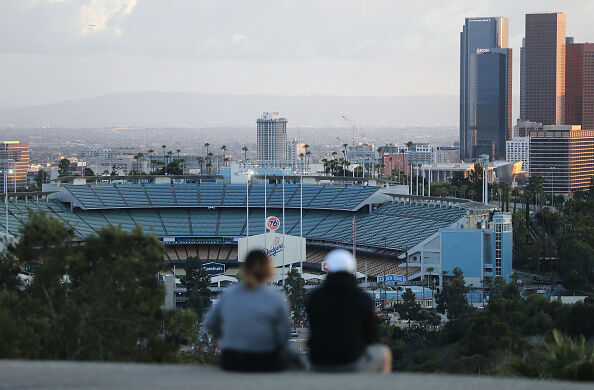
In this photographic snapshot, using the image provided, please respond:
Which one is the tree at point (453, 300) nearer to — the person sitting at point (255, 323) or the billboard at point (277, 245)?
the billboard at point (277, 245)

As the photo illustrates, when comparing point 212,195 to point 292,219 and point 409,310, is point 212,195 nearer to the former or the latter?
point 292,219

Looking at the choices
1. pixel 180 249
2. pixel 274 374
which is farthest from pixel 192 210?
pixel 274 374

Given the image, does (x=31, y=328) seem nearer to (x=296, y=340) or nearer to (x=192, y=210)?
(x=296, y=340)

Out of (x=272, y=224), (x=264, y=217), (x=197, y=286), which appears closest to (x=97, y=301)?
(x=197, y=286)

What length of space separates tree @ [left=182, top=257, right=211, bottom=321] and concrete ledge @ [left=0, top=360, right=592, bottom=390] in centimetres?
4478

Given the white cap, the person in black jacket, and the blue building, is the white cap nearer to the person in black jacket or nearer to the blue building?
the person in black jacket

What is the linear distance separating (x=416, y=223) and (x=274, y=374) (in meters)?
68.4

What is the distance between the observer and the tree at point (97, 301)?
18688 mm

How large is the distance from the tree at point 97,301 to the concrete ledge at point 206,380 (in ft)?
19.5

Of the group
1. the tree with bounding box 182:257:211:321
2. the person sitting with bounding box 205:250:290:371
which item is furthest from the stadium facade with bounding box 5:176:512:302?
the person sitting with bounding box 205:250:290:371

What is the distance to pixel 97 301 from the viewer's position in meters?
19.6

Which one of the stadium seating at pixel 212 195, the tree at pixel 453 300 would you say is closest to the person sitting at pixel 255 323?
the tree at pixel 453 300

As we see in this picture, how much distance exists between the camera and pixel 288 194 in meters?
92.6

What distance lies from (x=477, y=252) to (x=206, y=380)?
59.4 meters
